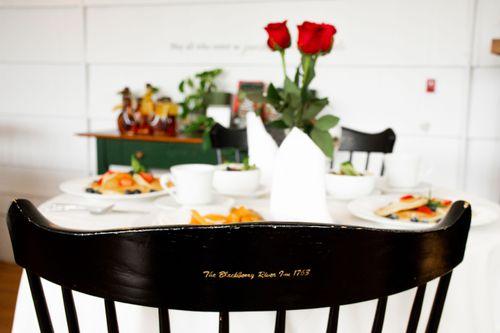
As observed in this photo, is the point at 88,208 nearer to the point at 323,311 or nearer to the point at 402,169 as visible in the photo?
the point at 323,311

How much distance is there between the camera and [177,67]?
3.66 meters

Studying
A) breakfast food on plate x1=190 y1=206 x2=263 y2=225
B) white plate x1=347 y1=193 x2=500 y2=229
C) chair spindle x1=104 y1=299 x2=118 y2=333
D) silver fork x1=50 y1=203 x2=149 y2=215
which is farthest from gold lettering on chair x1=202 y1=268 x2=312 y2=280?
silver fork x1=50 y1=203 x2=149 y2=215

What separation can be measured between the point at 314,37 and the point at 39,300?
84cm

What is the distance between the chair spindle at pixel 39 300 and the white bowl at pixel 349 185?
3.26 feet

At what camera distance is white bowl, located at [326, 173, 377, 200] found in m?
1.50

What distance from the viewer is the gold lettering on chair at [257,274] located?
1.68ft

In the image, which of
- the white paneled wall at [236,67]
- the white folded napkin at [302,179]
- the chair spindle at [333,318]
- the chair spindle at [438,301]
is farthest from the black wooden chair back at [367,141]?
the chair spindle at [333,318]

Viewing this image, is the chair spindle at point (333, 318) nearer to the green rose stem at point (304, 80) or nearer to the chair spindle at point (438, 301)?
the chair spindle at point (438, 301)

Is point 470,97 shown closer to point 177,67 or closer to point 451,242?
point 177,67

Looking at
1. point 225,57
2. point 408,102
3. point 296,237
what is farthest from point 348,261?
point 225,57

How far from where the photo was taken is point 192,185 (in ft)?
4.30

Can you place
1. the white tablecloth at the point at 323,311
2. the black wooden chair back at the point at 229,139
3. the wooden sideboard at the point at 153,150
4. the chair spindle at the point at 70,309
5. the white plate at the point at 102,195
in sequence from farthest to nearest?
the wooden sideboard at the point at 153,150 → the black wooden chair back at the point at 229,139 → the white plate at the point at 102,195 → the white tablecloth at the point at 323,311 → the chair spindle at the point at 70,309

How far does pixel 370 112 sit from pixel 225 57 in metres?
1.04

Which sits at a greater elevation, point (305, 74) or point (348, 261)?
point (305, 74)
